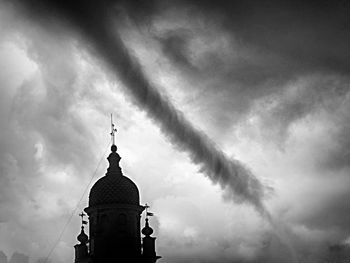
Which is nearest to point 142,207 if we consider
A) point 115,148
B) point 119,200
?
point 119,200

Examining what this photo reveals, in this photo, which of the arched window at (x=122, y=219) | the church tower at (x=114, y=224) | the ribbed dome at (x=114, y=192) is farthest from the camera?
the ribbed dome at (x=114, y=192)

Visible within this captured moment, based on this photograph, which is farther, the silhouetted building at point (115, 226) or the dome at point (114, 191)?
the dome at point (114, 191)

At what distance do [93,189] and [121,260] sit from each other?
8.53 m

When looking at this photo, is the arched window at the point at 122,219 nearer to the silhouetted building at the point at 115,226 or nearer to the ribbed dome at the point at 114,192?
the silhouetted building at the point at 115,226

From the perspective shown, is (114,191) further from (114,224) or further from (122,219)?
(114,224)

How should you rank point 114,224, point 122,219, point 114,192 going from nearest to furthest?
point 114,224 < point 122,219 < point 114,192

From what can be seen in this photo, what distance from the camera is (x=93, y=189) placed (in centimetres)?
8100

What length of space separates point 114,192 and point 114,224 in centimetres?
338

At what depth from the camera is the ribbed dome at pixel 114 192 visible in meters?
79.4

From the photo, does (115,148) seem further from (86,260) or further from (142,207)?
(86,260)

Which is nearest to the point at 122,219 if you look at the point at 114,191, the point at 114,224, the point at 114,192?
the point at 114,224

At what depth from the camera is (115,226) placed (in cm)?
7869

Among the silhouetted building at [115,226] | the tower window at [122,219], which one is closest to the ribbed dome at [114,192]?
the silhouetted building at [115,226]

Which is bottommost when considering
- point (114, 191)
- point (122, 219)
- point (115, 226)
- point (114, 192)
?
point (115, 226)
